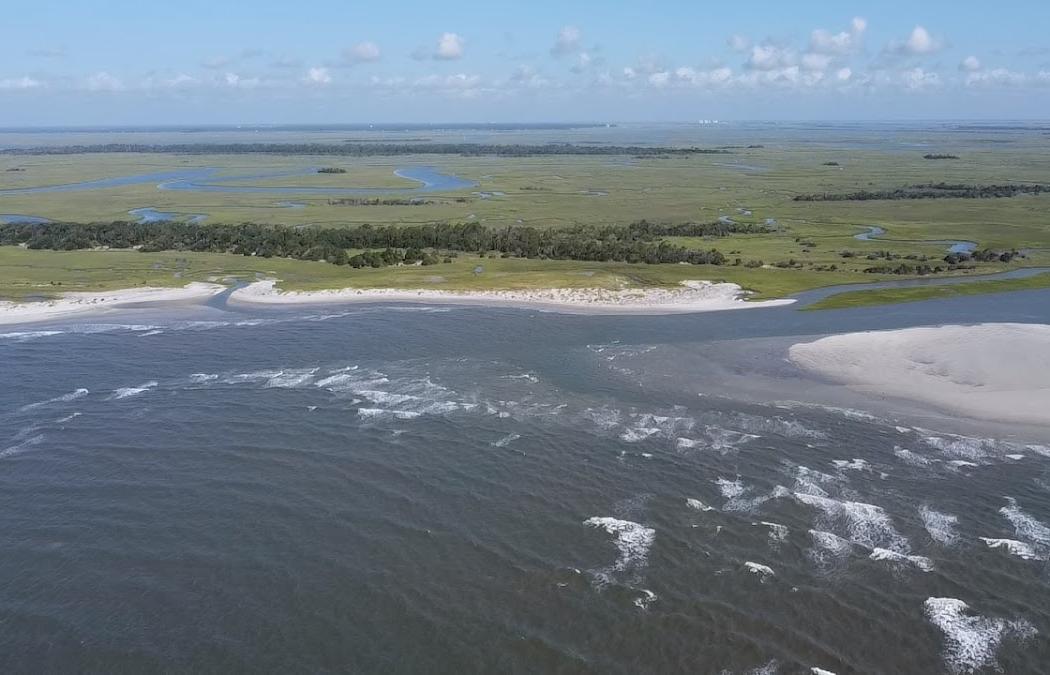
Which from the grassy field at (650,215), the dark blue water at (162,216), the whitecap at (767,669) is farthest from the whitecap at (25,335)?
the dark blue water at (162,216)

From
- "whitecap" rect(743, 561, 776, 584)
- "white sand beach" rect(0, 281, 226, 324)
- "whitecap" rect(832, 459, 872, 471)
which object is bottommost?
"whitecap" rect(743, 561, 776, 584)

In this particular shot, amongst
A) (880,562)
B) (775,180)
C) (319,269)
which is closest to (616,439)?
(880,562)

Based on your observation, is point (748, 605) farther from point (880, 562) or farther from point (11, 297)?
point (11, 297)

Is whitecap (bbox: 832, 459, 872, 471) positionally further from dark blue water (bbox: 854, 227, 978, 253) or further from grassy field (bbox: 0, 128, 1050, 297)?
dark blue water (bbox: 854, 227, 978, 253)

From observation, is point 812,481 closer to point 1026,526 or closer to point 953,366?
point 1026,526

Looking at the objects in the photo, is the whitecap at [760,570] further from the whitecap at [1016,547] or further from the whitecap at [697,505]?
the whitecap at [1016,547]

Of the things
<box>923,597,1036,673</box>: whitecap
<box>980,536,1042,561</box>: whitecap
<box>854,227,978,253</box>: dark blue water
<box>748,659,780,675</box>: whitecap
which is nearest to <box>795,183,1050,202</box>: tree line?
<box>854,227,978,253</box>: dark blue water
